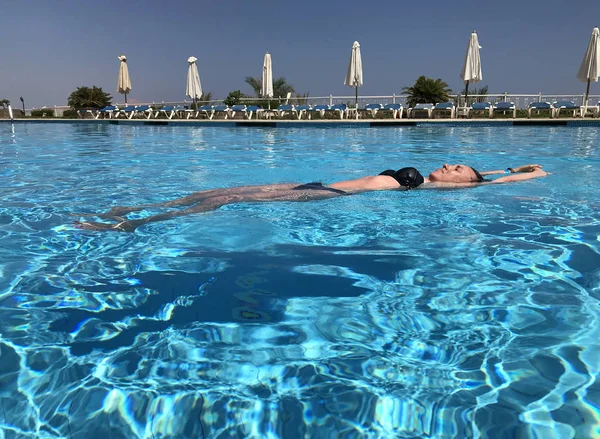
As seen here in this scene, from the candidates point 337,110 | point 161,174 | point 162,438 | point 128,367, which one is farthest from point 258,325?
point 337,110

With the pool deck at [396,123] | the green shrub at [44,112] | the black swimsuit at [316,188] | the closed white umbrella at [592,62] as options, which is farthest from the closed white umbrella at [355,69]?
the green shrub at [44,112]

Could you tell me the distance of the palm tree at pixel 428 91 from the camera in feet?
88.7

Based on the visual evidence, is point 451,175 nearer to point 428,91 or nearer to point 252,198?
point 252,198

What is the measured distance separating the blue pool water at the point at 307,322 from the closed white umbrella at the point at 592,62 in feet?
61.6

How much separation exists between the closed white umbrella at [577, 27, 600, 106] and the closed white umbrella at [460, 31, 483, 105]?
4312 mm

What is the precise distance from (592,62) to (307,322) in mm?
22273

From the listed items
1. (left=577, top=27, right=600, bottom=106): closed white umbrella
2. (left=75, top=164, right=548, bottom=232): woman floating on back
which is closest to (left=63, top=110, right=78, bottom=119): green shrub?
(left=75, top=164, right=548, bottom=232): woman floating on back

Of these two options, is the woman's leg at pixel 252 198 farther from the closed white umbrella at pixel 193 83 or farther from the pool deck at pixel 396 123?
the closed white umbrella at pixel 193 83

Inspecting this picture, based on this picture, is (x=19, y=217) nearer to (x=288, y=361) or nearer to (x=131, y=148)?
(x=288, y=361)

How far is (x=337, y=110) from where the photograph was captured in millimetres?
21250

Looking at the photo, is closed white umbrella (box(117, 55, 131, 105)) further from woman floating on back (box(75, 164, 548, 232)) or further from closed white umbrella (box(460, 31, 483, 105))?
woman floating on back (box(75, 164, 548, 232))

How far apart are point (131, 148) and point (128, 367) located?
9.85 m

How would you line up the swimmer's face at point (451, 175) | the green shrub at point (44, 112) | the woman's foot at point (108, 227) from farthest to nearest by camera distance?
the green shrub at point (44, 112), the swimmer's face at point (451, 175), the woman's foot at point (108, 227)

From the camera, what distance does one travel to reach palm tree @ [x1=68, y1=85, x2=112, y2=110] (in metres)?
32.3
